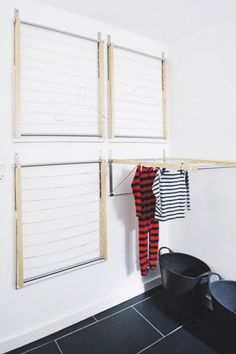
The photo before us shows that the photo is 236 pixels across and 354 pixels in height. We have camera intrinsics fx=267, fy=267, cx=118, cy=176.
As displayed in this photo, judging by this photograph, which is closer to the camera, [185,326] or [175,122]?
[185,326]

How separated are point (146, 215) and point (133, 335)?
2.88ft

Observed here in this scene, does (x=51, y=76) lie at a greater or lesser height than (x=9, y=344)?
greater

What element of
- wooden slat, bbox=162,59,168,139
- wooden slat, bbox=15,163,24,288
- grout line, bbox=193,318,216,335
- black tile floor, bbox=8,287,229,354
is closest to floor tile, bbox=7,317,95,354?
black tile floor, bbox=8,287,229,354

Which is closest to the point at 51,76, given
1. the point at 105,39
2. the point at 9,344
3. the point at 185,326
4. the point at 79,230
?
the point at 105,39

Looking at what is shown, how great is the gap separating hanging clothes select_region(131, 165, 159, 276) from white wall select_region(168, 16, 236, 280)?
37 centimetres

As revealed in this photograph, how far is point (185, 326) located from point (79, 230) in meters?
1.09

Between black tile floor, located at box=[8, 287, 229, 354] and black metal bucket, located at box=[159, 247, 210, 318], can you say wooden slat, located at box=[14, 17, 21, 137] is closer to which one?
black tile floor, located at box=[8, 287, 229, 354]

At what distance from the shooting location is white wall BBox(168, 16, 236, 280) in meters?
2.08

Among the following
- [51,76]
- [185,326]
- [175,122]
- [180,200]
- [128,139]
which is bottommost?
[185,326]

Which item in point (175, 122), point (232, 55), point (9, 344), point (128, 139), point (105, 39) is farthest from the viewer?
point (175, 122)

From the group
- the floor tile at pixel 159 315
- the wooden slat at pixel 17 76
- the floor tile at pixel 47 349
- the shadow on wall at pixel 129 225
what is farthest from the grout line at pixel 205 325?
the wooden slat at pixel 17 76

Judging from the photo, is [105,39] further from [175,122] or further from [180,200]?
[180,200]

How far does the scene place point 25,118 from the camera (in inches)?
71.7

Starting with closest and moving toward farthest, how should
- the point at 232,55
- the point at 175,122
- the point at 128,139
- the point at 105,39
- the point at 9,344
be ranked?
the point at 9,344 < the point at 232,55 < the point at 105,39 < the point at 128,139 < the point at 175,122
